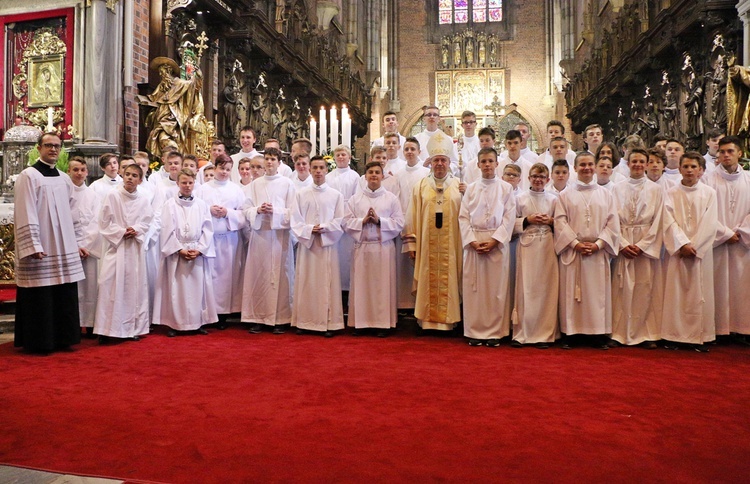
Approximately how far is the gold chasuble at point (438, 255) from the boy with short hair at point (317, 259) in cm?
79

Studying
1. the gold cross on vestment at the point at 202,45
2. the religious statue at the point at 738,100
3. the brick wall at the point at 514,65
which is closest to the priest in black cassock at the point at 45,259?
the gold cross on vestment at the point at 202,45

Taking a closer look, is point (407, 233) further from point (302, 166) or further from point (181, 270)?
point (181, 270)

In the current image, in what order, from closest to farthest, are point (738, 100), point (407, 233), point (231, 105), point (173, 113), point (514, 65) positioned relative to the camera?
point (407, 233) → point (738, 100) → point (173, 113) → point (231, 105) → point (514, 65)

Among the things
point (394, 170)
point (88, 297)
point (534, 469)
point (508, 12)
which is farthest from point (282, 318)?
point (508, 12)

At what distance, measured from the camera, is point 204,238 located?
Result: 643 cm

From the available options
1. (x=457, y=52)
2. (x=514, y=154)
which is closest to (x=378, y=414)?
(x=514, y=154)

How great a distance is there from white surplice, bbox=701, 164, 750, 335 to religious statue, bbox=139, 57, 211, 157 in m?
6.60

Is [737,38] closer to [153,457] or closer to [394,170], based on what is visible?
[394,170]

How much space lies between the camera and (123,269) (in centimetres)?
596

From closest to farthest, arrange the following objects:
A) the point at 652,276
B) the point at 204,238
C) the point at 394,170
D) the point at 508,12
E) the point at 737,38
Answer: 1. the point at 652,276
2. the point at 204,238
3. the point at 394,170
4. the point at 737,38
5. the point at 508,12

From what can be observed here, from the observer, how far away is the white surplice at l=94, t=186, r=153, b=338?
5824mm

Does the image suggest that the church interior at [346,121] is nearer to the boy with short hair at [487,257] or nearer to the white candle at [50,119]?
the white candle at [50,119]

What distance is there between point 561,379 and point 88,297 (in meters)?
4.45

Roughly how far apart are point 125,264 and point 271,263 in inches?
57.0
